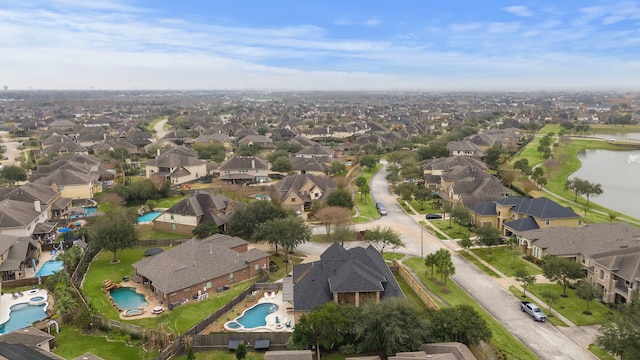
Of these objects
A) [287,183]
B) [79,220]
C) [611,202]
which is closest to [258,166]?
[287,183]

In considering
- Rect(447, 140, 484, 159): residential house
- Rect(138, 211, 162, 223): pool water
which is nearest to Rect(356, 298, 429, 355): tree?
Rect(138, 211, 162, 223): pool water

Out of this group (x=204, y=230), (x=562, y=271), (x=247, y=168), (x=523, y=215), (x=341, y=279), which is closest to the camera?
(x=341, y=279)

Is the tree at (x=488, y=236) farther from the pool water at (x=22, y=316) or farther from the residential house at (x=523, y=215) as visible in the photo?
the pool water at (x=22, y=316)

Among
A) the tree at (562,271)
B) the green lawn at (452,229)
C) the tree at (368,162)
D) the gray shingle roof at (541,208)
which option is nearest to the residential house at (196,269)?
the green lawn at (452,229)

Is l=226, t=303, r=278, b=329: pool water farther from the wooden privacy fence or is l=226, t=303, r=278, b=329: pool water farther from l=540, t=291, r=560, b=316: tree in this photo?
l=540, t=291, r=560, b=316: tree

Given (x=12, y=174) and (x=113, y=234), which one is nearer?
(x=113, y=234)

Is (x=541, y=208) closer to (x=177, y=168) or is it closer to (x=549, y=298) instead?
(x=549, y=298)

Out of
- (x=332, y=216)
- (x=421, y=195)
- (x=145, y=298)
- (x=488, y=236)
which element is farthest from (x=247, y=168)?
(x=488, y=236)
